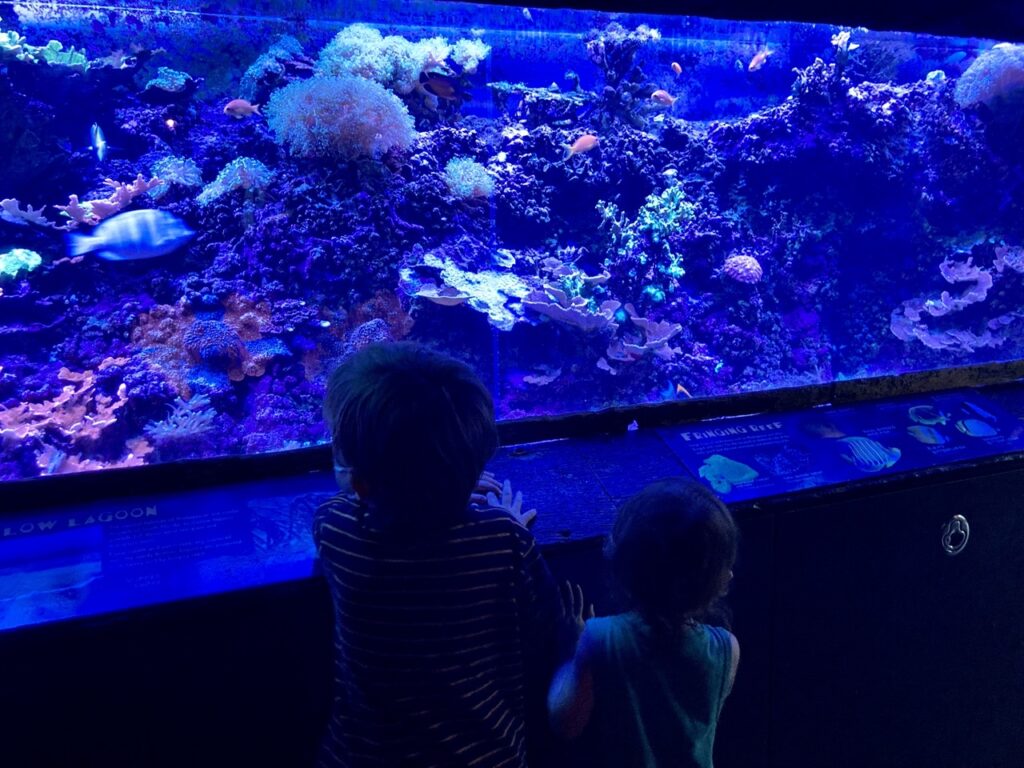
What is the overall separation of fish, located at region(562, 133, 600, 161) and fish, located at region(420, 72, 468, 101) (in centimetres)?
64

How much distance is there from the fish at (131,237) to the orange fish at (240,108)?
49 cm

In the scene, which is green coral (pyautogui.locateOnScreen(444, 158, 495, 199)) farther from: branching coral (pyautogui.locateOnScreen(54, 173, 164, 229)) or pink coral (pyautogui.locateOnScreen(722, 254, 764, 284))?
pink coral (pyautogui.locateOnScreen(722, 254, 764, 284))

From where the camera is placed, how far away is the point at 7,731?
4.97ft

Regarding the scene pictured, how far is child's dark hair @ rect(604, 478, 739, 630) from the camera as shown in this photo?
1278 millimetres

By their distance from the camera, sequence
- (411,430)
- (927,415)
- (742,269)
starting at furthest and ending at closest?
(742,269) → (927,415) → (411,430)

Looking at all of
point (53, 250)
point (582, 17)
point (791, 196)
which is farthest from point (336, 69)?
point (791, 196)

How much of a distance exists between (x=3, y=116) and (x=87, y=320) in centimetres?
77

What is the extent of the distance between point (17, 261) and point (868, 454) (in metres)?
3.42

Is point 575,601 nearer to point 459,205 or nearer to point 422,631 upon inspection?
point 422,631

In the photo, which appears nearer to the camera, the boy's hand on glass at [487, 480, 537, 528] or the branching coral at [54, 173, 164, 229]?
the boy's hand on glass at [487, 480, 537, 528]

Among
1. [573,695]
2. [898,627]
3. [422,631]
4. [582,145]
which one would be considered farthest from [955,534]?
[582,145]

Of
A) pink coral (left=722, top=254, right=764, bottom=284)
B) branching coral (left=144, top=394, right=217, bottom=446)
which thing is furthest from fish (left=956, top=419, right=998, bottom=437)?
branching coral (left=144, top=394, right=217, bottom=446)

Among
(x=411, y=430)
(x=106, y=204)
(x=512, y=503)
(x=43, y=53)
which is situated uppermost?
(x=43, y=53)

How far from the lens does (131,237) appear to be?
2428 millimetres
